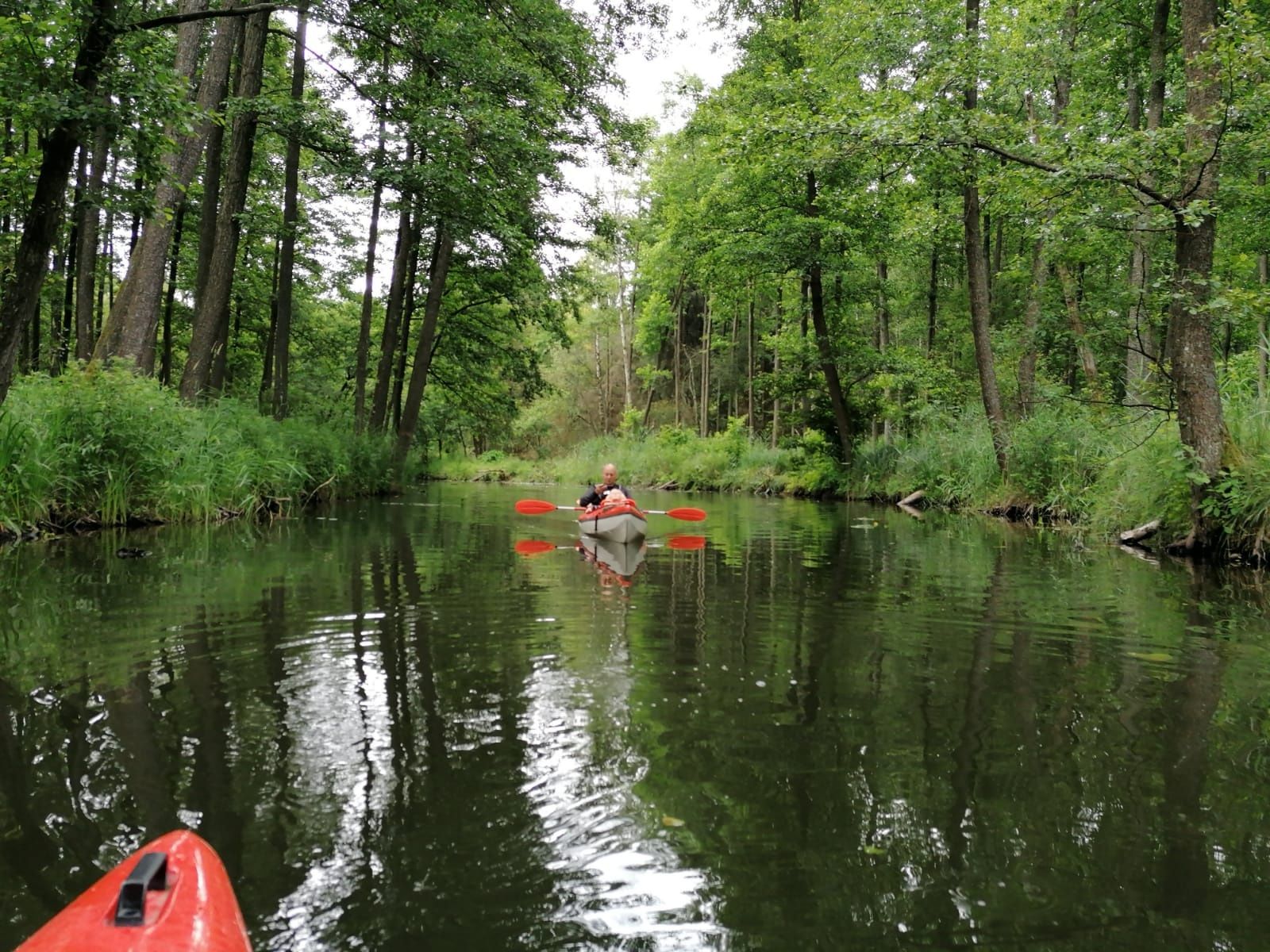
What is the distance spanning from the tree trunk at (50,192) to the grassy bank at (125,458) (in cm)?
175

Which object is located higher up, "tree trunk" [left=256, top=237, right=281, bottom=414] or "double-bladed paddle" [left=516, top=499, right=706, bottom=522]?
"tree trunk" [left=256, top=237, right=281, bottom=414]

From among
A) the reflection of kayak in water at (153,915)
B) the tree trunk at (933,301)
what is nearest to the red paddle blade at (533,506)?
the reflection of kayak in water at (153,915)

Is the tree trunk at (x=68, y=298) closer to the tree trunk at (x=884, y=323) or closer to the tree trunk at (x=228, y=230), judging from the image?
the tree trunk at (x=228, y=230)

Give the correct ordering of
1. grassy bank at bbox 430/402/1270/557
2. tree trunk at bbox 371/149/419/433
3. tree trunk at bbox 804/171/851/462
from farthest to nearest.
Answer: tree trunk at bbox 804/171/851/462, tree trunk at bbox 371/149/419/433, grassy bank at bbox 430/402/1270/557


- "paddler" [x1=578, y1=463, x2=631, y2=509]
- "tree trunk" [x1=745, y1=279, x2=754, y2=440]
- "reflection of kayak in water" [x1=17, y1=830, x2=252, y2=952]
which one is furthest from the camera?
"tree trunk" [x1=745, y1=279, x2=754, y2=440]

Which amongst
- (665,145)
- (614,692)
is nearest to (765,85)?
(614,692)

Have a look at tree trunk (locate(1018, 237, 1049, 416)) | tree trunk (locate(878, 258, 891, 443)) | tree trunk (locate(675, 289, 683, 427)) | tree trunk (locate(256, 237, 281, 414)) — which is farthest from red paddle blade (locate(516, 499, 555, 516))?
tree trunk (locate(675, 289, 683, 427))

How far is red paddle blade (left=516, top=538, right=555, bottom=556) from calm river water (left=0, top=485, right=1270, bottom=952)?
2.76m

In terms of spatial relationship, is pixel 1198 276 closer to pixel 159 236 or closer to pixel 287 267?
pixel 159 236

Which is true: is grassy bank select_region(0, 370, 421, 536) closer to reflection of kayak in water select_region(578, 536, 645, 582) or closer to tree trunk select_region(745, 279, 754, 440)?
reflection of kayak in water select_region(578, 536, 645, 582)

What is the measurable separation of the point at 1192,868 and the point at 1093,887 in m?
0.35

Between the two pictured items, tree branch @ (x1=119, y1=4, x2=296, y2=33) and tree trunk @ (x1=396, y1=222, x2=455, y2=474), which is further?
tree trunk @ (x1=396, y1=222, x2=455, y2=474)

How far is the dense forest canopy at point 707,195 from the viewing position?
7.41m

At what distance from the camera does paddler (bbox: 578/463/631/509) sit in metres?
10.6
